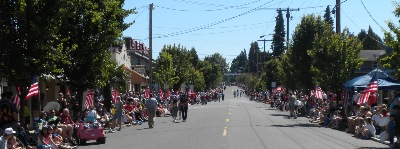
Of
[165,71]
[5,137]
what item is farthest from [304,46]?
[5,137]

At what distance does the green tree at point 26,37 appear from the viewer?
60.7 feet

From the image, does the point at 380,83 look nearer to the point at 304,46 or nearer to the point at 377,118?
the point at 377,118

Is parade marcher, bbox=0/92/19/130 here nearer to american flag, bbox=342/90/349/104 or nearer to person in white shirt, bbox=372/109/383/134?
person in white shirt, bbox=372/109/383/134

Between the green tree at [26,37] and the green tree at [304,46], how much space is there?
2887 centimetres

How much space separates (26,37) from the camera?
18.7 meters

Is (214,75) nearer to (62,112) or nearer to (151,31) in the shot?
(151,31)

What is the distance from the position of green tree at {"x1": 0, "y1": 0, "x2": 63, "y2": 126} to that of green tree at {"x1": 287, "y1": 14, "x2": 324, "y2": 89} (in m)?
28.9

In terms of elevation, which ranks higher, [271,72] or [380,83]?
[271,72]

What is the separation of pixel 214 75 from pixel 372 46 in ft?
135

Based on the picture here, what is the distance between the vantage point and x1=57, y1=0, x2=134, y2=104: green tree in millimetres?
25750

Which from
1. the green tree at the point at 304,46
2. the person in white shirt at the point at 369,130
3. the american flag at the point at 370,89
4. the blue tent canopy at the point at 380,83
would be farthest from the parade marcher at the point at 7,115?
the green tree at the point at 304,46

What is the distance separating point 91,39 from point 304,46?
23.2m

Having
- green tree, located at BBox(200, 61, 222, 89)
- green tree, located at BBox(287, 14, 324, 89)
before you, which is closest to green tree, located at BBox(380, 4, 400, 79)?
green tree, located at BBox(287, 14, 324, 89)

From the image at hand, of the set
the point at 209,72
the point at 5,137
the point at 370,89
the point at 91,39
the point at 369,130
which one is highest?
the point at 209,72
